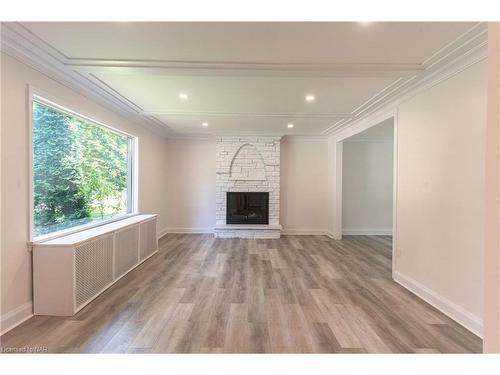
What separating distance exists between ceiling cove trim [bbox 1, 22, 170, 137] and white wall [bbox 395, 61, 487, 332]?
4051 mm

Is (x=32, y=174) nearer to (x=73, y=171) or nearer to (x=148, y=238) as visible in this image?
(x=73, y=171)

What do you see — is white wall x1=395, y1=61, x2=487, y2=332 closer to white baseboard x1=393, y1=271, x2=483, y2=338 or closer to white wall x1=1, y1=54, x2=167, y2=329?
white baseboard x1=393, y1=271, x2=483, y2=338

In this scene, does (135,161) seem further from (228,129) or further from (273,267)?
(273,267)

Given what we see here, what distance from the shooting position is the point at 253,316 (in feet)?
8.27

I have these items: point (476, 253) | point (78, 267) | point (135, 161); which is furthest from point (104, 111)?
point (476, 253)

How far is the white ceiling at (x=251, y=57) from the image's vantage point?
1976 mm

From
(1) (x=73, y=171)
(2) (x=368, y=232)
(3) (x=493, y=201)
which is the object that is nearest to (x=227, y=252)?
(1) (x=73, y=171)

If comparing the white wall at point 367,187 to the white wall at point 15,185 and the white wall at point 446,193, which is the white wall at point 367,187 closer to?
the white wall at point 446,193

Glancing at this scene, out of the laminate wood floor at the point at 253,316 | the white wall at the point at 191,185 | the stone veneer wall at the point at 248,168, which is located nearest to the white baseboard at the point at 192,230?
the white wall at the point at 191,185

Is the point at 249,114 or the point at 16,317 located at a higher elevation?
the point at 249,114

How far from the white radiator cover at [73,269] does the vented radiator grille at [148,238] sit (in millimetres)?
863

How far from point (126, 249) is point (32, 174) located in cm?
168

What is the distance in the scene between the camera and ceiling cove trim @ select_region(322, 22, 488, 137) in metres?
2.06

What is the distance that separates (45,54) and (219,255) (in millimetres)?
3802
